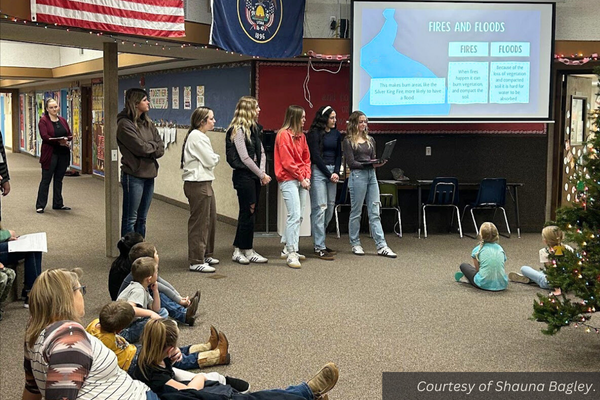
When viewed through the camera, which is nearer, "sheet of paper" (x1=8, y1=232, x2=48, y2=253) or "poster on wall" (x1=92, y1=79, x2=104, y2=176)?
"sheet of paper" (x1=8, y1=232, x2=48, y2=253)

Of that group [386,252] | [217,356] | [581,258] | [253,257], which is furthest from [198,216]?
[581,258]

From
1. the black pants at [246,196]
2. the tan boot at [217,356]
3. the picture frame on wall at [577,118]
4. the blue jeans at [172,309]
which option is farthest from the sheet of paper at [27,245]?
the picture frame on wall at [577,118]

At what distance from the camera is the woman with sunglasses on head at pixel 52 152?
1115 centimetres

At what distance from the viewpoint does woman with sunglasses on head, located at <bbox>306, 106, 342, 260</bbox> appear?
26.7 feet

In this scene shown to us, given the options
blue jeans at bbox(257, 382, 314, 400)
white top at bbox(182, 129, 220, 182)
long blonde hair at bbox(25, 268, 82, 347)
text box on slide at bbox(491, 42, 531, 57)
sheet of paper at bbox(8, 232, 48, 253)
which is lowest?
blue jeans at bbox(257, 382, 314, 400)

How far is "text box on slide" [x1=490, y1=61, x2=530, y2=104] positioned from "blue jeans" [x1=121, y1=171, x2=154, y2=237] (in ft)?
14.3

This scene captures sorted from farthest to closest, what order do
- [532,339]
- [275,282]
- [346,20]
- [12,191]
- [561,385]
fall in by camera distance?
[12,191], [346,20], [275,282], [532,339], [561,385]

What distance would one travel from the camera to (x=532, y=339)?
5289 millimetres

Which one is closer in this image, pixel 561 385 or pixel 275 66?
pixel 561 385

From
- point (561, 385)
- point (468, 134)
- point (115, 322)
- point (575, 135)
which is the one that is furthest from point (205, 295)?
point (575, 135)

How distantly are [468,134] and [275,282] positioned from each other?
4.12 m

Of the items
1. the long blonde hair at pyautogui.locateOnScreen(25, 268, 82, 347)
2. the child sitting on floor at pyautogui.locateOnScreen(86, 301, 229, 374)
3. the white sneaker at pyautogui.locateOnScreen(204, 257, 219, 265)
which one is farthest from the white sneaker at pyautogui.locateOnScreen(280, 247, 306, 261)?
the long blonde hair at pyautogui.locateOnScreen(25, 268, 82, 347)

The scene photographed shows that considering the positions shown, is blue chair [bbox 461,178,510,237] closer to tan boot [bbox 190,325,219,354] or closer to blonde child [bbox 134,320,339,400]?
tan boot [bbox 190,325,219,354]

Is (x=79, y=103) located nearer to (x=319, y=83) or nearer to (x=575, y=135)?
(x=319, y=83)
